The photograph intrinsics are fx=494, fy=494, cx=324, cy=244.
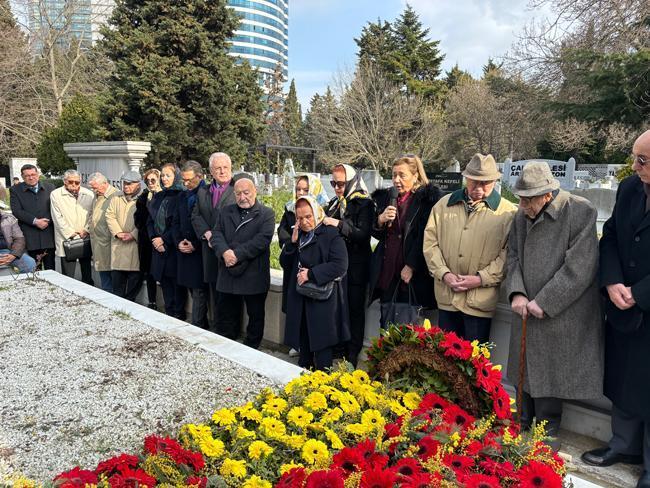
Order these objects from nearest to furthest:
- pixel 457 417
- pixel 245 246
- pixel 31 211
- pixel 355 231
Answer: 1. pixel 457 417
2. pixel 355 231
3. pixel 245 246
4. pixel 31 211

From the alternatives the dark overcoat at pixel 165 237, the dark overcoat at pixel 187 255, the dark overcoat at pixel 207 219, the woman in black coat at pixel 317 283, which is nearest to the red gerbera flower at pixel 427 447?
the woman in black coat at pixel 317 283

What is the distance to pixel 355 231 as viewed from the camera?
412 cm

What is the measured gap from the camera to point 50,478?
2.02 m

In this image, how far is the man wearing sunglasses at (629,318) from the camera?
2711 millimetres

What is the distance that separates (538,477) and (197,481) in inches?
46.9

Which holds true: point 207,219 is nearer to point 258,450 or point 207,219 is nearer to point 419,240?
point 419,240

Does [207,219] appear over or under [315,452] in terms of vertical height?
over

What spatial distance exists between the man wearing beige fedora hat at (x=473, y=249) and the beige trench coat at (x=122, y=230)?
3829 millimetres

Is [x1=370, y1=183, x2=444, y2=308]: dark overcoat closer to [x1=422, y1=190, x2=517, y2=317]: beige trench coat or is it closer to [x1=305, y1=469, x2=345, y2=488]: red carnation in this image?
[x1=422, y1=190, x2=517, y2=317]: beige trench coat

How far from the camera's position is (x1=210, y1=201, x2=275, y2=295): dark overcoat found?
15.0 feet

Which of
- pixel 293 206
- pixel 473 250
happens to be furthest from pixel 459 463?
pixel 293 206

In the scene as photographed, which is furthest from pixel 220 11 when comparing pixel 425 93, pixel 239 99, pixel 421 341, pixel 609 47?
pixel 425 93

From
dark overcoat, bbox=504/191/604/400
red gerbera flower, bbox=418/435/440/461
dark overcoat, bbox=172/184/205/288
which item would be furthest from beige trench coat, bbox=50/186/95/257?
red gerbera flower, bbox=418/435/440/461

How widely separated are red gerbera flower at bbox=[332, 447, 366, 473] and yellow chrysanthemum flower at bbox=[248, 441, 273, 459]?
0.93ft
